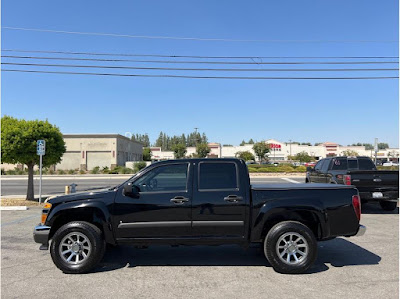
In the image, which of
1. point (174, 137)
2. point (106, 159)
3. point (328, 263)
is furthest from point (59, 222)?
point (174, 137)

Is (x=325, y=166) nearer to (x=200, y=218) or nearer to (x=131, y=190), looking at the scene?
(x=200, y=218)

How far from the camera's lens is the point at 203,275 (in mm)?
4750

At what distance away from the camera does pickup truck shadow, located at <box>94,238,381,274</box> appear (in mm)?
5281

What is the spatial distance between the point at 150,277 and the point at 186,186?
1471 mm

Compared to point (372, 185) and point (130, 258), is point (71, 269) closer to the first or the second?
point (130, 258)

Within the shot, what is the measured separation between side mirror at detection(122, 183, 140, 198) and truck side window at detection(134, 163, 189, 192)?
0.13 m

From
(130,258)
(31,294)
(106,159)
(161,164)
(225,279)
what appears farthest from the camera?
(106,159)

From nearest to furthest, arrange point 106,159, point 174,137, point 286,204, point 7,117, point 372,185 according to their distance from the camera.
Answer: point 286,204
point 372,185
point 7,117
point 106,159
point 174,137

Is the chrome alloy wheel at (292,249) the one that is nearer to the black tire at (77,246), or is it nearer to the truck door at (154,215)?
the truck door at (154,215)

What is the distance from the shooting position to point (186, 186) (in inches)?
198

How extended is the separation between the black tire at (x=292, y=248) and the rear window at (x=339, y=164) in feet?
23.7

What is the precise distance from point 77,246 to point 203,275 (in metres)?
2.03

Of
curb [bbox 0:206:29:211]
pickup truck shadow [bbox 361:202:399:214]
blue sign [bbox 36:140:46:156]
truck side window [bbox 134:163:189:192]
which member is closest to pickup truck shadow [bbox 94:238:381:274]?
truck side window [bbox 134:163:189:192]

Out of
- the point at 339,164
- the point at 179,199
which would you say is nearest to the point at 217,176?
the point at 179,199
